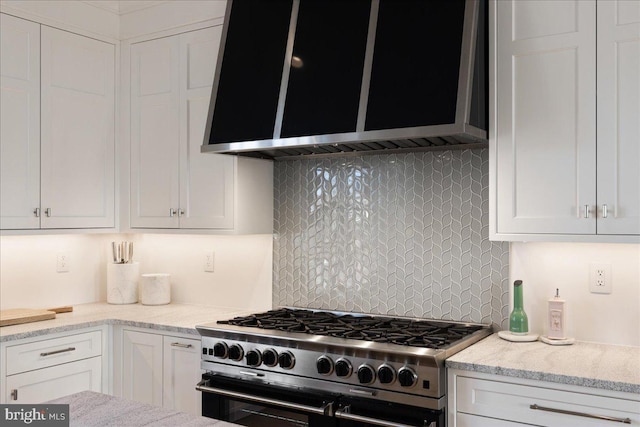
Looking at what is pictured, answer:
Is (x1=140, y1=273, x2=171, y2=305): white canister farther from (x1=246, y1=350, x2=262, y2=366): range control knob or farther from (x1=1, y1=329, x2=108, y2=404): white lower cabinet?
(x1=246, y1=350, x2=262, y2=366): range control knob

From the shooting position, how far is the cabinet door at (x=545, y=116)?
238cm

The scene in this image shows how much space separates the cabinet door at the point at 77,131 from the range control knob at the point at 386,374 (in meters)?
2.03

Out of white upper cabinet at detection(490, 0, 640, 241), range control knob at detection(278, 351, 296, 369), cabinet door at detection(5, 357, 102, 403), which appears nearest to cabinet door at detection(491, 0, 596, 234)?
white upper cabinet at detection(490, 0, 640, 241)

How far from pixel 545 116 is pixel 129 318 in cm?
227

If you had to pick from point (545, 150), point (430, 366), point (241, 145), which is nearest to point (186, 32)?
point (241, 145)

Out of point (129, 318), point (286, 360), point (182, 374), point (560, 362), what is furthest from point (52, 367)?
point (560, 362)

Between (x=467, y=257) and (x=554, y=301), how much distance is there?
0.45 m

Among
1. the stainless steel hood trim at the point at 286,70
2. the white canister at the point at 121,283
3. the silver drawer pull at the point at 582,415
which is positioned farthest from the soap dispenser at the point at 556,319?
the white canister at the point at 121,283

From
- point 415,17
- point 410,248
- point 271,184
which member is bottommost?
point 410,248

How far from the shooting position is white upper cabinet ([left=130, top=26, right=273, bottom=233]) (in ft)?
10.8

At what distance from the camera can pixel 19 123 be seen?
3227 mm

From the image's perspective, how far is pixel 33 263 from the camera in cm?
360

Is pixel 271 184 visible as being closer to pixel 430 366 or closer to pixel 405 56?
pixel 405 56

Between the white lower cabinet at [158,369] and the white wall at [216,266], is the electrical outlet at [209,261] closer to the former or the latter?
the white wall at [216,266]
